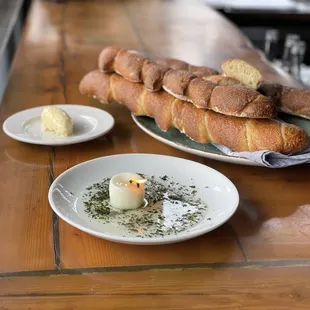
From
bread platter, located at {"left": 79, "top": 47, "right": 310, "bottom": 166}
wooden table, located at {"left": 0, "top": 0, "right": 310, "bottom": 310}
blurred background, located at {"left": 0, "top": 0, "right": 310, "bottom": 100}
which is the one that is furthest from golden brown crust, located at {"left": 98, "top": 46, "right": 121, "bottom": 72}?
blurred background, located at {"left": 0, "top": 0, "right": 310, "bottom": 100}

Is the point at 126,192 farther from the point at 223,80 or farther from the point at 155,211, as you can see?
the point at 223,80

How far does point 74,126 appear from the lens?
A: 1.17 metres

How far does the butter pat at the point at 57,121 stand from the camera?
1097 mm

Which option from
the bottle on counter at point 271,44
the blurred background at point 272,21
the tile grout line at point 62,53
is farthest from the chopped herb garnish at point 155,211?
the bottle on counter at point 271,44

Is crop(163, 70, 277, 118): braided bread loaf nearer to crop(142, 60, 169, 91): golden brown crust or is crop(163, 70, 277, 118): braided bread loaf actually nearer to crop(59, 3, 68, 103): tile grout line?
crop(142, 60, 169, 91): golden brown crust

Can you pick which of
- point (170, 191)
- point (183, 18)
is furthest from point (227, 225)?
point (183, 18)

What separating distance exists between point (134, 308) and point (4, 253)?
0.20m

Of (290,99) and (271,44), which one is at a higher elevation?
(290,99)

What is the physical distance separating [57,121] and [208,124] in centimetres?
29

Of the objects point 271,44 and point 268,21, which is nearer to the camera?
point 271,44

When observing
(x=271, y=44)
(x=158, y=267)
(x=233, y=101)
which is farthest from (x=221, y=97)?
(x=271, y=44)

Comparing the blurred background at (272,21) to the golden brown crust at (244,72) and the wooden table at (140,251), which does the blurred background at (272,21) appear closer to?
the golden brown crust at (244,72)

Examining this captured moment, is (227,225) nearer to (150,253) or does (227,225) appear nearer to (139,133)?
(150,253)

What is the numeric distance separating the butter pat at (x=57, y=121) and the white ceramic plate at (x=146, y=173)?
0.17 metres
